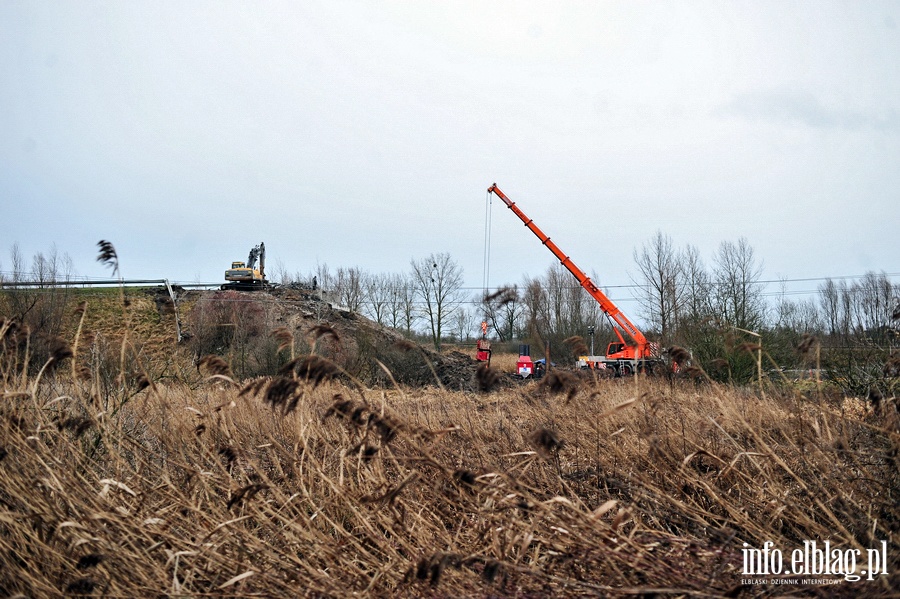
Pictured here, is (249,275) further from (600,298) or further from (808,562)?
(808,562)

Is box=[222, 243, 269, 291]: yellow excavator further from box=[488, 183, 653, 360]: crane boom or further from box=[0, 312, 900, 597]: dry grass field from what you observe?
box=[0, 312, 900, 597]: dry grass field

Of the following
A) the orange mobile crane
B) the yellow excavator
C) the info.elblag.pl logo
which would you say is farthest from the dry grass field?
the yellow excavator

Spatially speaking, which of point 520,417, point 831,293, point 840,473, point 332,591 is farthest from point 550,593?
point 831,293

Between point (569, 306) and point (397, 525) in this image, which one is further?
point (569, 306)

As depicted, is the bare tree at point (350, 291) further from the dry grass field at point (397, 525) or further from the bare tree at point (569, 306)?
the dry grass field at point (397, 525)

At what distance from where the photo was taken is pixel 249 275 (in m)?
31.6

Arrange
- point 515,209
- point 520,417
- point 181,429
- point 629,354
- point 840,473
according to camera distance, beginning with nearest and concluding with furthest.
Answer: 1. point 840,473
2. point 181,429
3. point 520,417
4. point 629,354
5. point 515,209

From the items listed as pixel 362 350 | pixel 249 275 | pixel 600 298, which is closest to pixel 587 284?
pixel 600 298

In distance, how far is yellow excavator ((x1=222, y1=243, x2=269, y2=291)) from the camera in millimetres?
31487

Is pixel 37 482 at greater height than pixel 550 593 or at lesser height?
greater

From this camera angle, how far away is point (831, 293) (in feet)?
131

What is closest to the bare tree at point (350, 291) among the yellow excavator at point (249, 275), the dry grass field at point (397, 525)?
the yellow excavator at point (249, 275)

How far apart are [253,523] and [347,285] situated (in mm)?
42761

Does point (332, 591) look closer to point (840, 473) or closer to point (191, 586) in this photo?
→ point (191, 586)
